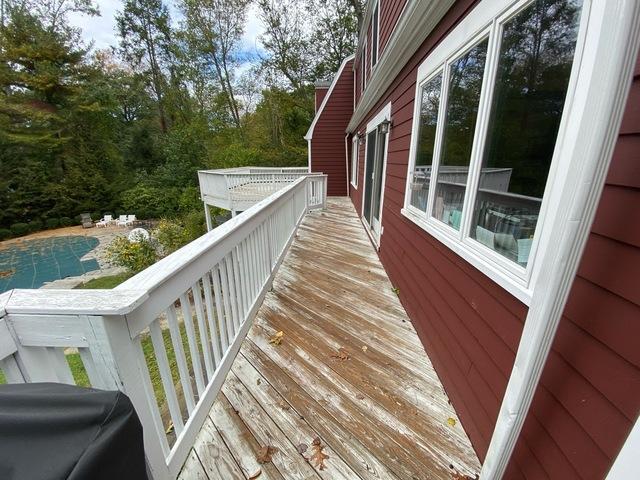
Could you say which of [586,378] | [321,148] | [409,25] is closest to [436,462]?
[586,378]

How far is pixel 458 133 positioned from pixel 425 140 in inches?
23.0

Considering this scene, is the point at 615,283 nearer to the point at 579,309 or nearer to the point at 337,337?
the point at 579,309

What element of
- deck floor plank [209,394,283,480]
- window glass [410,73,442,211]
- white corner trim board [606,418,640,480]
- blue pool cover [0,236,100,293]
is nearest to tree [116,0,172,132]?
blue pool cover [0,236,100,293]

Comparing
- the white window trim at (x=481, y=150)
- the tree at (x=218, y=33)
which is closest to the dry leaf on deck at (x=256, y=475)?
the white window trim at (x=481, y=150)

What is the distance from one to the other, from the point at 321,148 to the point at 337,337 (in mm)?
8870

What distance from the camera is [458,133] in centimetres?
183

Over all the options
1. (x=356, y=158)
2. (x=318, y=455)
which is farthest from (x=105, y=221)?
(x=318, y=455)

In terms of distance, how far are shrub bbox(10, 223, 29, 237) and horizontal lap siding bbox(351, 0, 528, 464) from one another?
21.1 meters

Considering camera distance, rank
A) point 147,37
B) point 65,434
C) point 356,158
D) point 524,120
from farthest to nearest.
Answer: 1. point 147,37
2. point 356,158
3. point 524,120
4. point 65,434

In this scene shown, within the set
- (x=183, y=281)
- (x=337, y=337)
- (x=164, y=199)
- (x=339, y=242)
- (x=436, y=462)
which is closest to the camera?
(x=183, y=281)

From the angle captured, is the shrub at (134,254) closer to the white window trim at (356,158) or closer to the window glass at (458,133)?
the white window trim at (356,158)

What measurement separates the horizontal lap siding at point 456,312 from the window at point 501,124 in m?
0.16

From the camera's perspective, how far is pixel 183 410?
171 cm

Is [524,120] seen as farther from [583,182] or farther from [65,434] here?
[65,434]
